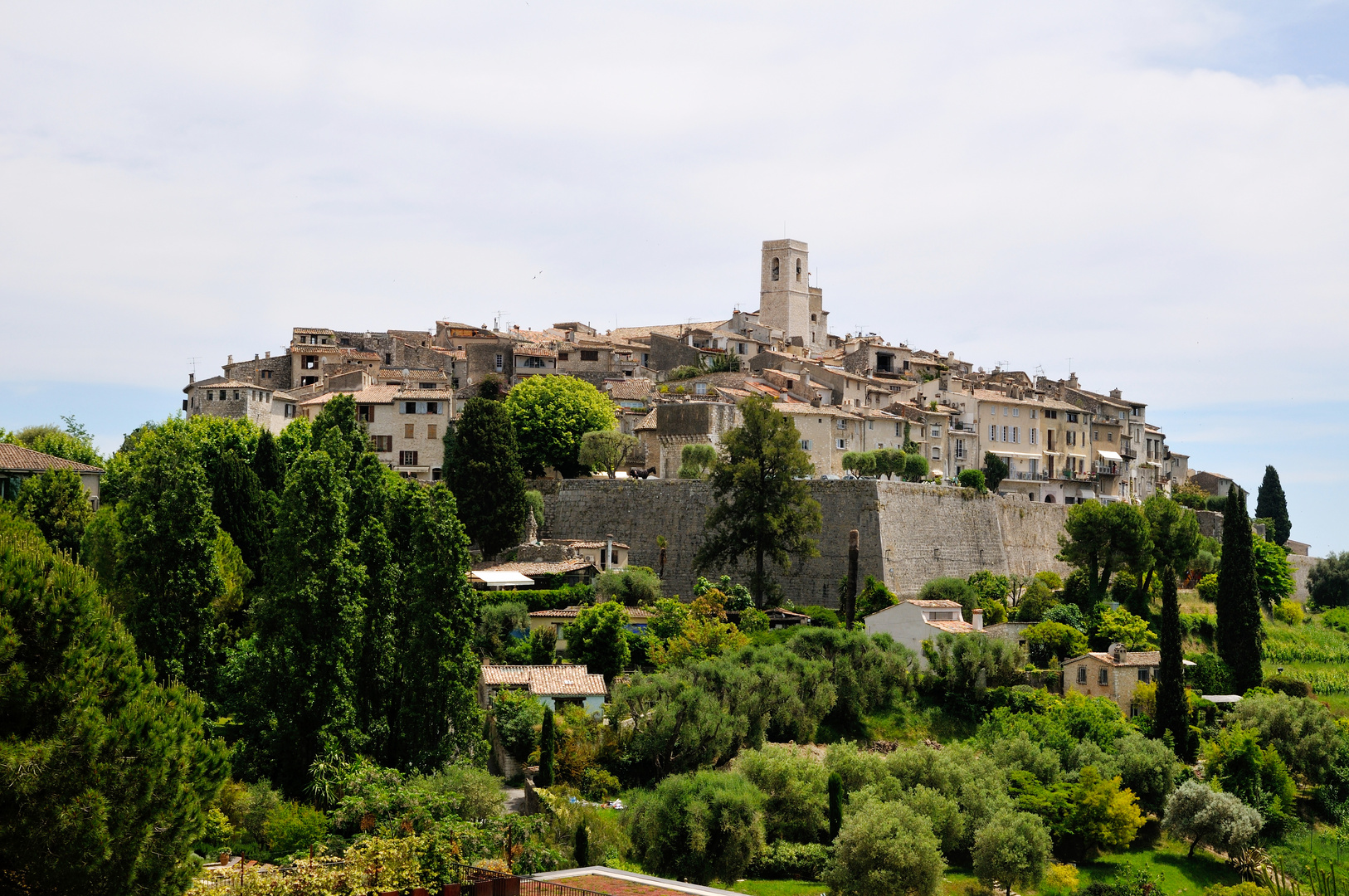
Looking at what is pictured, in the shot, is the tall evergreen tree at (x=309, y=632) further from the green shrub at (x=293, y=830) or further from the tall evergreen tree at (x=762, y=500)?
the tall evergreen tree at (x=762, y=500)

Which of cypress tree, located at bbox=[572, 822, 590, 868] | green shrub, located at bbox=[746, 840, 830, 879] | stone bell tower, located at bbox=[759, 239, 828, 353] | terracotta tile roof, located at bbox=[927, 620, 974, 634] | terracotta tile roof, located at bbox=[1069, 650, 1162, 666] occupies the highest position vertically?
stone bell tower, located at bbox=[759, 239, 828, 353]

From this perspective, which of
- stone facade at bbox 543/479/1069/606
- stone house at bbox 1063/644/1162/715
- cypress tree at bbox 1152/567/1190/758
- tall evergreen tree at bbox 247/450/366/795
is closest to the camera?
tall evergreen tree at bbox 247/450/366/795

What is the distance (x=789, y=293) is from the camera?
3691 inches

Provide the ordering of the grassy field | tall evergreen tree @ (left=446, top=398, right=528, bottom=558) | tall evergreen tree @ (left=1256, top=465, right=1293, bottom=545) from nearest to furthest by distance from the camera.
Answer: the grassy field, tall evergreen tree @ (left=446, top=398, right=528, bottom=558), tall evergreen tree @ (left=1256, top=465, right=1293, bottom=545)

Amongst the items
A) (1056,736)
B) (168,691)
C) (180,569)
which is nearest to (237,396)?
(180,569)

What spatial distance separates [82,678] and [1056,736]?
93.8 ft

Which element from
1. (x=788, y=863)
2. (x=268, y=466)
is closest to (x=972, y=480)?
(x=268, y=466)

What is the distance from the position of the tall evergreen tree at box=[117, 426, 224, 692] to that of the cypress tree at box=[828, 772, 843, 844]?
14463 millimetres

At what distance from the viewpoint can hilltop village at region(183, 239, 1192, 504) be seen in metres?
60.7

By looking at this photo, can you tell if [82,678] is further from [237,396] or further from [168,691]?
[237,396]

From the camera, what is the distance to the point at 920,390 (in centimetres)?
7075

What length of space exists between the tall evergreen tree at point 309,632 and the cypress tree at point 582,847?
5.09 meters

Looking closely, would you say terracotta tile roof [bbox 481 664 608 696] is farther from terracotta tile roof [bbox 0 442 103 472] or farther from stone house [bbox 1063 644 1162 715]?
stone house [bbox 1063 644 1162 715]

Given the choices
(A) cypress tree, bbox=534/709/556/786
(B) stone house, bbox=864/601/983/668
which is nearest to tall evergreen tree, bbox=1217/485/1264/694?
(B) stone house, bbox=864/601/983/668
